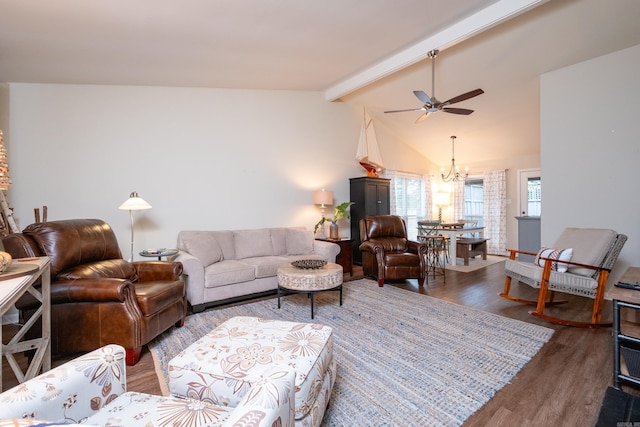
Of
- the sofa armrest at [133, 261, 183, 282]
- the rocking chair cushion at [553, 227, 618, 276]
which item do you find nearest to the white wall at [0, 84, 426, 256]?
the sofa armrest at [133, 261, 183, 282]

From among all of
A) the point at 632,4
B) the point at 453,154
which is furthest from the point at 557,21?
the point at 453,154

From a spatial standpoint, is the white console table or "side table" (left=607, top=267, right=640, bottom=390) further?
"side table" (left=607, top=267, right=640, bottom=390)

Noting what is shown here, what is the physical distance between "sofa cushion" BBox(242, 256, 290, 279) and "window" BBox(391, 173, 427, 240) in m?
3.52

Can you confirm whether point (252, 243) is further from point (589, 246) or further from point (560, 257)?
point (589, 246)

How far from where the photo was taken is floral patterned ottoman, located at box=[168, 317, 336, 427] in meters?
1.29

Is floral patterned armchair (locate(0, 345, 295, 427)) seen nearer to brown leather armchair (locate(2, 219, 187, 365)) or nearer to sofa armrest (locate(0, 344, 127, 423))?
sofa armrest (locate(0, 344, 127, 423))

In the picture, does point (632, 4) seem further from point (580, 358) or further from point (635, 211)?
point (580, 358)

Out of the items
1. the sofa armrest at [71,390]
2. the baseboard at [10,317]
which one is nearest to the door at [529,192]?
the sofa armrest at [71,390]

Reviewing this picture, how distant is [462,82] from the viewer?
4359mm

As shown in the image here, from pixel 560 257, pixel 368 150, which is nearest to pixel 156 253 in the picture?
pixel 368 150

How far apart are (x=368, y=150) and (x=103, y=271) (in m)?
4.73

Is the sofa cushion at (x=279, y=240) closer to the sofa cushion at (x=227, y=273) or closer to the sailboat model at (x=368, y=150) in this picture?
the sofa cushion at (x=227, y=273)

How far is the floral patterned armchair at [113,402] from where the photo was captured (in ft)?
2.63

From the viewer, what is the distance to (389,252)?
4430 mm
